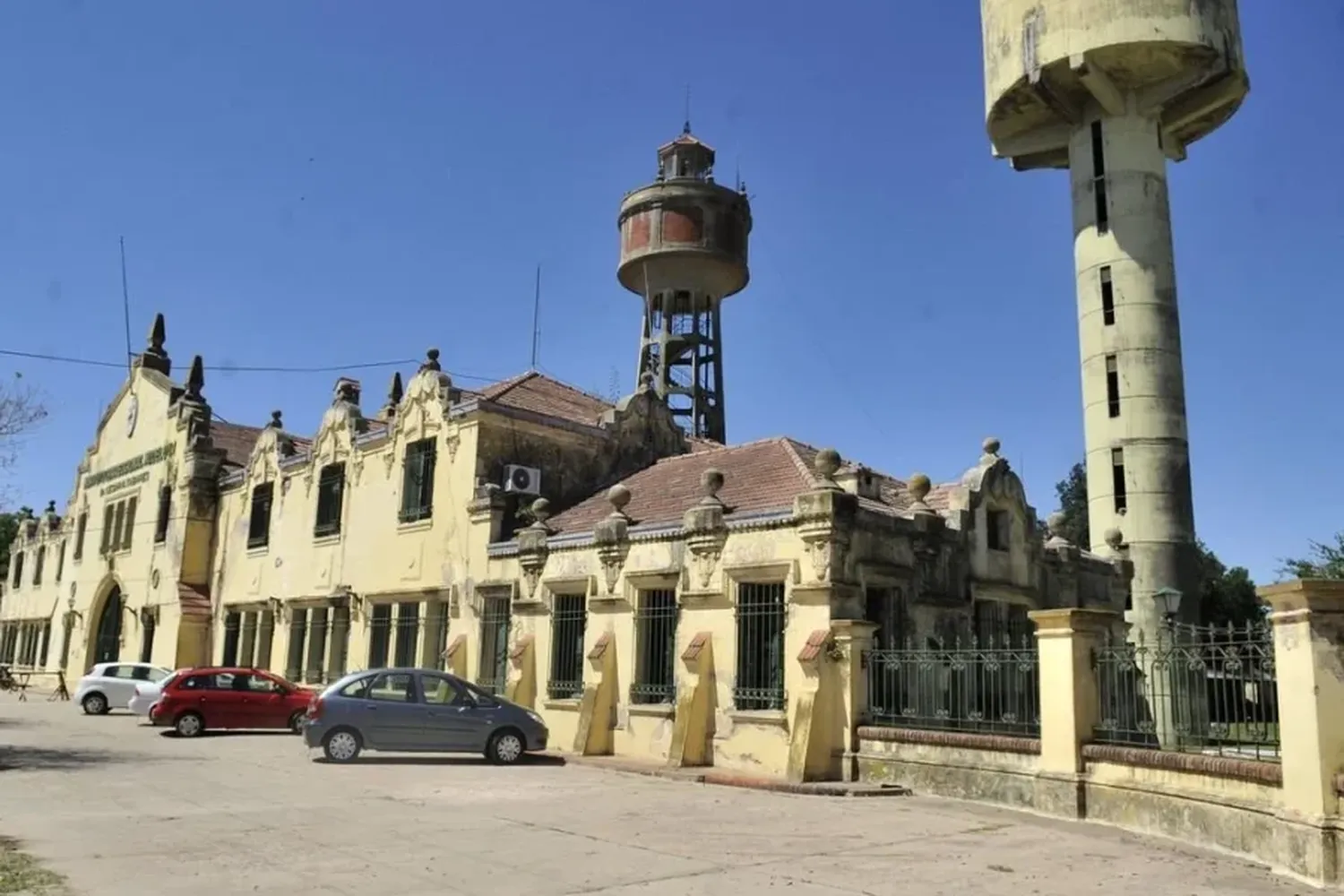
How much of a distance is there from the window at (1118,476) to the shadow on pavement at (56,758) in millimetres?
A: 23435

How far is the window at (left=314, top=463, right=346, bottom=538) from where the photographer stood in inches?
1113

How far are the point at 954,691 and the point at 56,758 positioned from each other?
1386cm

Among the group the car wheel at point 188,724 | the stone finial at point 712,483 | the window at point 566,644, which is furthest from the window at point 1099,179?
the car wheel at point 188,724

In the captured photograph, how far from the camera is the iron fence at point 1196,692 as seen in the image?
407 inches

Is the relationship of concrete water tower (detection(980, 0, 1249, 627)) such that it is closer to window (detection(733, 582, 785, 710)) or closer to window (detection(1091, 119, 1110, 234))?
window (detection(1091, 119, 1110, 234))

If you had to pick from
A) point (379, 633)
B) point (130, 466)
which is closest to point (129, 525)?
point (130, 466)

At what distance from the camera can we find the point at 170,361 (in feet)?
134

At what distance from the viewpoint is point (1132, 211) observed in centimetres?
2961

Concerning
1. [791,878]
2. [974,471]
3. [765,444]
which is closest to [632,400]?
[765,444]

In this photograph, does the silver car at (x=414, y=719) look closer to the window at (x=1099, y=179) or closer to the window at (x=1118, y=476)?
the window at (x=1118, y=476)

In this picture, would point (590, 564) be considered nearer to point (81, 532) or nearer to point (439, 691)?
point (439, 691)

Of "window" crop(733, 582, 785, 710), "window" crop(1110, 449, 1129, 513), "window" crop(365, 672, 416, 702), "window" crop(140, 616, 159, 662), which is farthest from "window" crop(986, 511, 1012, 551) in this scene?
"window" crop(140, 616, 159, 662)

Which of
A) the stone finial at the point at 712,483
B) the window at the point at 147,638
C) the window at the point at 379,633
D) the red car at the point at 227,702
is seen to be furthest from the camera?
the window at the point at 147,638

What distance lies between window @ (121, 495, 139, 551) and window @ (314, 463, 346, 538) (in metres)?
13.4
